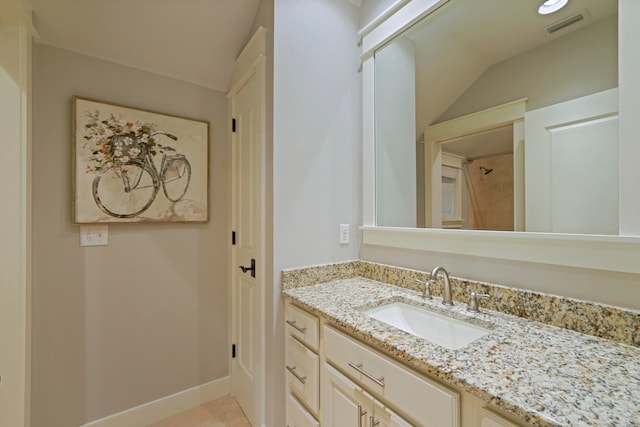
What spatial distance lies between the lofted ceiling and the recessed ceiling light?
1466mm

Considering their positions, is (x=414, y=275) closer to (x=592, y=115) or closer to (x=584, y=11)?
(x=592, y=115)

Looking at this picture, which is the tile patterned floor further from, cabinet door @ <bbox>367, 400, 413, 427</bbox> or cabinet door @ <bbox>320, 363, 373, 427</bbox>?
cabinet door @ <bbox>367, 400, 413, 427</bbox>

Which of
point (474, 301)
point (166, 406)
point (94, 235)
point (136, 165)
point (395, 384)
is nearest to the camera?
point (395, 384)

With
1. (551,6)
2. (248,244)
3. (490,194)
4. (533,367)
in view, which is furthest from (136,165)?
(551,6)

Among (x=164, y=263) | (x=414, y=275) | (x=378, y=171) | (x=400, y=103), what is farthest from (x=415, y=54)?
(x=164, y=263)

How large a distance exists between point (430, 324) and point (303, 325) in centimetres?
57

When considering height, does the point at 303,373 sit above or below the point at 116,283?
below

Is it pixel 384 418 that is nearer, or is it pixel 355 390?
pixel 384 418

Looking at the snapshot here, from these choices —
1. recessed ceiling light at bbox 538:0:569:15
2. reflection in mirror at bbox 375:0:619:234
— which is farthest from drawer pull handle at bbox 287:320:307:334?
recessed ceiling light at bbox 538:0:569:15

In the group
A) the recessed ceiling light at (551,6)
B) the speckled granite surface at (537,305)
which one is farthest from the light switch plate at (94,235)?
the recessed ceiling light at (551,6)

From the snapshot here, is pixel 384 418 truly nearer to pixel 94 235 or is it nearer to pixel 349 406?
pixel 349 406

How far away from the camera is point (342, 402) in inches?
41.5

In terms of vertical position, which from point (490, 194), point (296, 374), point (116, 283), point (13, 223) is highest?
point (490, 194)

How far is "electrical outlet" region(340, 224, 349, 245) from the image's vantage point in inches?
68.0
